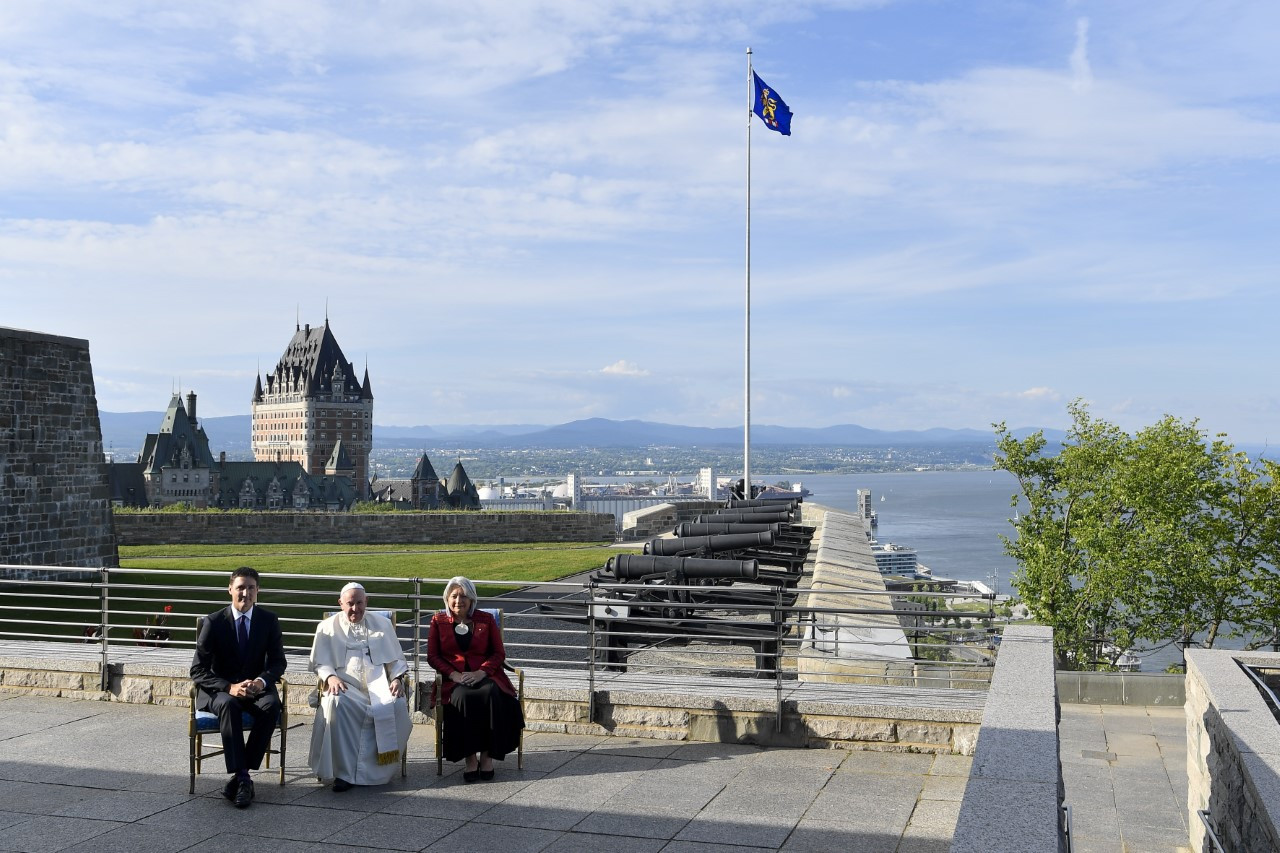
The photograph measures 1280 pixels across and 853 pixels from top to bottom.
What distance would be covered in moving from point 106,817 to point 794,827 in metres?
3.62

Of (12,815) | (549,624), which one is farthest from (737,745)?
(549,624)

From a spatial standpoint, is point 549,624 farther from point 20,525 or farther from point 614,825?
point 20,525

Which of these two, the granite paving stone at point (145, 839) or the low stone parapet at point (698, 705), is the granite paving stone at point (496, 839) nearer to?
the granite paving stone at point (145, 839)

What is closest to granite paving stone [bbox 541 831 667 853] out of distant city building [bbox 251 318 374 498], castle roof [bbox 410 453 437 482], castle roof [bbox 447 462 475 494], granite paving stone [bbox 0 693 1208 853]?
granite paving stone [bbox 0 693 1208 853]

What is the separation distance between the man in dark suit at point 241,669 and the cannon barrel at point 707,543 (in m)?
6.44

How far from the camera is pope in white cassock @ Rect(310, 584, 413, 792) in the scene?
6559 millimetres

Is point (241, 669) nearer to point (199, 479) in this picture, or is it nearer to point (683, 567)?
point (683, 567)

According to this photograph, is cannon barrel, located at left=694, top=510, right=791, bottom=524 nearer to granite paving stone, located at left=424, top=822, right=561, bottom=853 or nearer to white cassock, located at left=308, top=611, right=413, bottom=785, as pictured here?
white cassock, located at left=308, top=611, right=413, bottom=785

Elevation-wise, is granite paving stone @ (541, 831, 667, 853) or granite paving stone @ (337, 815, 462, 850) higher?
granite paving stone @ (541, 831, 667, 853)

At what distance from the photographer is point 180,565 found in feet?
74.6

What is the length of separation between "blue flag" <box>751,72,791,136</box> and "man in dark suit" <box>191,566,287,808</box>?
22.9 m

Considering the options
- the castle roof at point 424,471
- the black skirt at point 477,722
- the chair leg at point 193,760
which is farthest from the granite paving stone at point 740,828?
the castle roof at point 424,471

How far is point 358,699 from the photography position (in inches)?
262

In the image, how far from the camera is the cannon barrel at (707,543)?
13078mm
